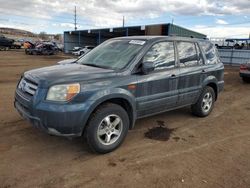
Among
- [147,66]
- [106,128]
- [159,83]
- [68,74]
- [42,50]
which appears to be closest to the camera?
[68,74]

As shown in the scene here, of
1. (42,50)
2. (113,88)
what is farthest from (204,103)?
(42,50)

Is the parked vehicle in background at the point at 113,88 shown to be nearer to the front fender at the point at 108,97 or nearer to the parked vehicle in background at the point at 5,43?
the front fender at the point at 108,97

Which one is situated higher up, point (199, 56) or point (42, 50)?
point (42, 50)

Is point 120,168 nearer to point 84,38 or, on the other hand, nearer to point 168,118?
point 168,118

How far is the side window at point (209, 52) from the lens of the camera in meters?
5.81

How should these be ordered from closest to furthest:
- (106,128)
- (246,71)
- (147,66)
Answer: (106,128) → (147,66) → (246,71)

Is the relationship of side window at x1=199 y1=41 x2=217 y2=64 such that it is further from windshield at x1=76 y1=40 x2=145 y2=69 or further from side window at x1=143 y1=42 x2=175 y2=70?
windshield at x1=76 y1=40 x2=145 y2=69

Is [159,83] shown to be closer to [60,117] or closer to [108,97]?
[108,97]

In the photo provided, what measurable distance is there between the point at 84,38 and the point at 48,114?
44412 mm

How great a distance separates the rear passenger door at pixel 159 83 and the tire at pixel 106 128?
0.45 meters

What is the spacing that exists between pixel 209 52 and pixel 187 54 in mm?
1023

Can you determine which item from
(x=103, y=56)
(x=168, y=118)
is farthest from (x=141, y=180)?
(x=168, y=118)

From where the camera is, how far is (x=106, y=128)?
394 centimetres

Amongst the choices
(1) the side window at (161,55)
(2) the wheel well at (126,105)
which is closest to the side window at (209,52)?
(1) the side window at (161,55)
